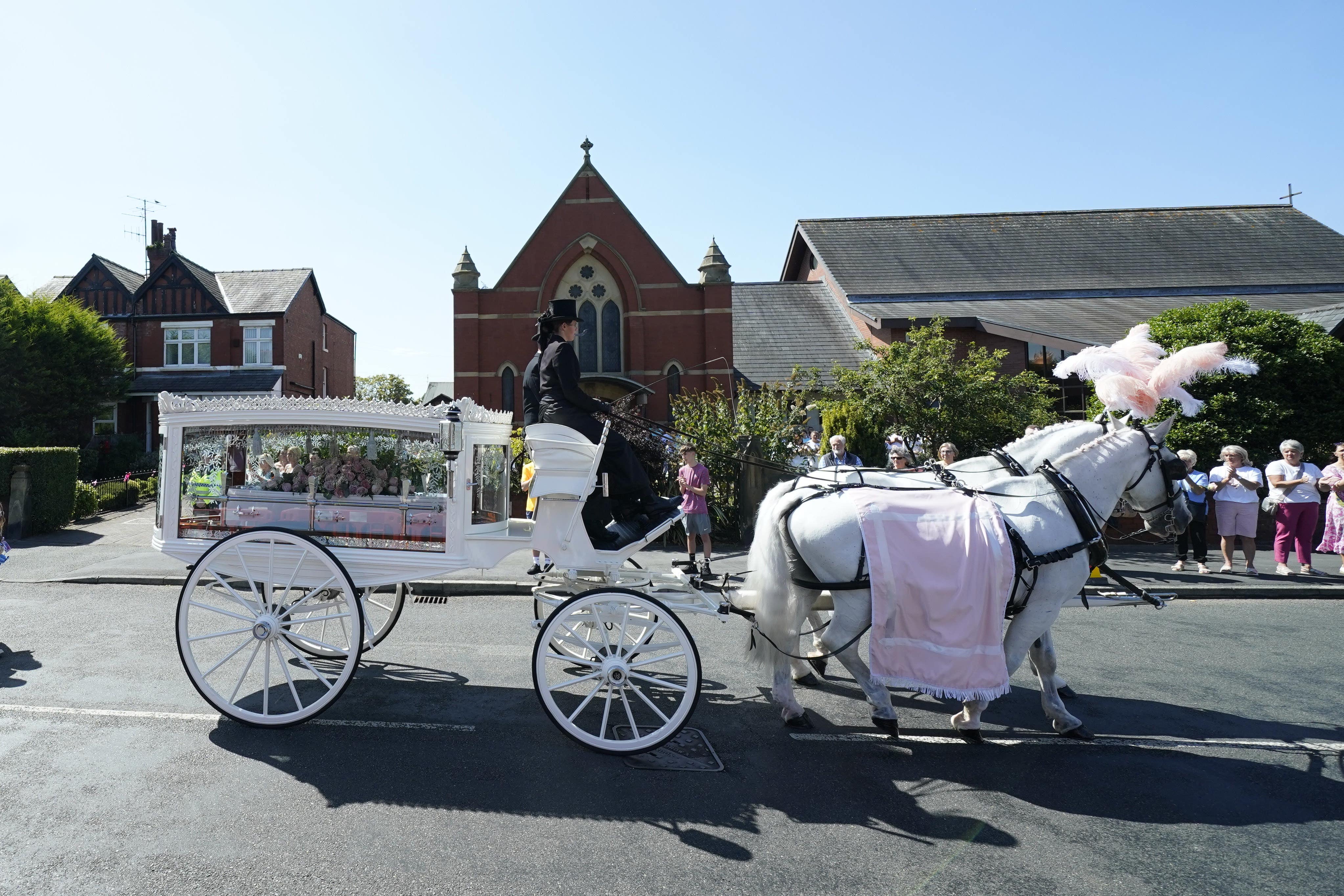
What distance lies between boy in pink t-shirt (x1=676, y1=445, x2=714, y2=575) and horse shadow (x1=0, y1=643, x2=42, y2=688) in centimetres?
634

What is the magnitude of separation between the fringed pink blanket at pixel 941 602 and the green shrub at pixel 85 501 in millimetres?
15628

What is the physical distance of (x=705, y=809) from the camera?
3.57 m

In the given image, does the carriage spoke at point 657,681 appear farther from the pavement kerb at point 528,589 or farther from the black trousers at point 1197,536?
the black trousers at point 1197,536

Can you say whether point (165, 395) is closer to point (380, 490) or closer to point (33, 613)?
point (380, 490)

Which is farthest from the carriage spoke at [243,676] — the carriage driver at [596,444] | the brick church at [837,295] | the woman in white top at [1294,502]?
the brick church at [837,295]

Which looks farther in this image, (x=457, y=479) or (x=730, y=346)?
(x=730, y=346)

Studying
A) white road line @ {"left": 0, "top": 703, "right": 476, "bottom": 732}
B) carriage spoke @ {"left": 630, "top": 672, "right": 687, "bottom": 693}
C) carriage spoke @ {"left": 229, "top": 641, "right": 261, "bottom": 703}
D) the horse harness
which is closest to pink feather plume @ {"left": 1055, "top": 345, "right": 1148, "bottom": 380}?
the horse harness

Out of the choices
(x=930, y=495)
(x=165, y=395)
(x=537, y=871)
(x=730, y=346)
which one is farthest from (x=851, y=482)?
(x=730, y=346)

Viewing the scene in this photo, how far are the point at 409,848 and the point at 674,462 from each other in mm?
9790

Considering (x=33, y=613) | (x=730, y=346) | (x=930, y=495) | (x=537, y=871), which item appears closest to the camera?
(x=537, y=871)

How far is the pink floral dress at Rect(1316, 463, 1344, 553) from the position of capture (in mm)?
9367

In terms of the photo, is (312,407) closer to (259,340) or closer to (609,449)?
(609,449)

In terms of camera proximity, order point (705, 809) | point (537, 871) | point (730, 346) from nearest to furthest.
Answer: point (537, 871), point (705, 809), point (730, 346)

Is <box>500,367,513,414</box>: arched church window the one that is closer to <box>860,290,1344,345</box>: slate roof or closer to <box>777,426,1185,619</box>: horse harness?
<box>860,290,1344,345</box>: slate roof
